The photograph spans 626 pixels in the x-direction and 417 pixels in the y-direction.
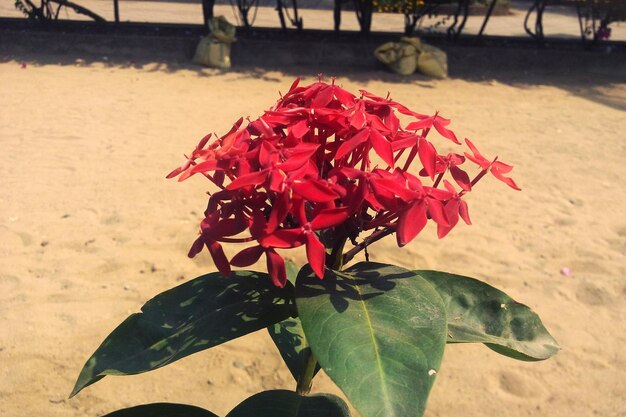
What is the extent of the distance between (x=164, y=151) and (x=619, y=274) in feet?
10.9

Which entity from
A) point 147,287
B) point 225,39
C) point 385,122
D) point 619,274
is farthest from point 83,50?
point 385,122

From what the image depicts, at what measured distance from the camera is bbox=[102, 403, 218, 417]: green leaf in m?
1.44

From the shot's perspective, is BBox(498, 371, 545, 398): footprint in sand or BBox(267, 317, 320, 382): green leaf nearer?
BBox(267, 317, 320, 382): green leaf

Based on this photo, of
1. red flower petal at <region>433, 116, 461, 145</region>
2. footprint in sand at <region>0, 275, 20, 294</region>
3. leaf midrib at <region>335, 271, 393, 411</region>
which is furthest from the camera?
footprint in sand at <region>0, 275, 20, 294</region>

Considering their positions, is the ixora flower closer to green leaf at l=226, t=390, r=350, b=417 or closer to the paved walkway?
green leaf at l=226, t=390, r=350, b=417

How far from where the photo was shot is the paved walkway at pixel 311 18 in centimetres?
1317

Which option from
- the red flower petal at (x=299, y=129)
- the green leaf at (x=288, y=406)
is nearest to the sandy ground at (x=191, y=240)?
the green leaf at (x=288, y=406)

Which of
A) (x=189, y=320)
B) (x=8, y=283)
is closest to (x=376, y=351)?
(x=189, y=320)

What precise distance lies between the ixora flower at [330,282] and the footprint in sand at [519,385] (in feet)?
4.40

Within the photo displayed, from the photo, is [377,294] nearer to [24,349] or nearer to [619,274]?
[24,349]

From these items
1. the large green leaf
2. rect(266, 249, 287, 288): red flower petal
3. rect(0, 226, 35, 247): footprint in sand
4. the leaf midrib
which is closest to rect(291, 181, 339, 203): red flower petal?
rect(266, 249, 287, 288): red flower petal

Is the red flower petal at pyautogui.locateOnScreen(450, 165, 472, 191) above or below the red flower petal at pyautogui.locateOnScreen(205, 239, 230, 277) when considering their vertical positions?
above

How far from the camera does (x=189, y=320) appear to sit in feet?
4.22

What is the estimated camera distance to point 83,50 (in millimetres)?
8484
